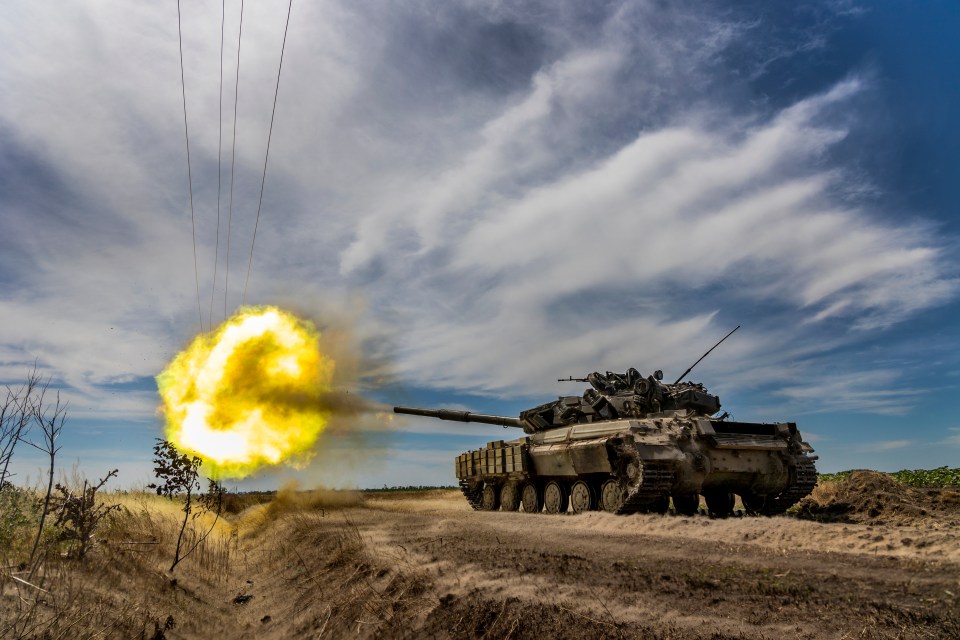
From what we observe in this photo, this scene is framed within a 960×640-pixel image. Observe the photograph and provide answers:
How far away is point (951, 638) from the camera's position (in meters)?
Answer: 4.84

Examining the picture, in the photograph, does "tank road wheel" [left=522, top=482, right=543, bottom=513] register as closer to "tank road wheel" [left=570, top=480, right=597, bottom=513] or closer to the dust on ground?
"tank road wheel" [left=570, top=480, right=597, bottom=513]

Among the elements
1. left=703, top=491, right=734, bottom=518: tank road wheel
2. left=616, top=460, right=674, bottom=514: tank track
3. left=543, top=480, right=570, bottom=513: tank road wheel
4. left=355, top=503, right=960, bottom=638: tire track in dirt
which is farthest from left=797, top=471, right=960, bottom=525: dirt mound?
left=543, top=480, right=570, bottom=513: tank road wheel

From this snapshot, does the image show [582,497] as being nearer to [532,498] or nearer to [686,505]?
[686,505]

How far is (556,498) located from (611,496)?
3.65m

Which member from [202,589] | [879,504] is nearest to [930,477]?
[879,504]

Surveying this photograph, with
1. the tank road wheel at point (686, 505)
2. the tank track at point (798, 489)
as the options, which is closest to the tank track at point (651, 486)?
the tank road wheel at point (686, 505)

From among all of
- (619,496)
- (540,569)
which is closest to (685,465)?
(619,496)

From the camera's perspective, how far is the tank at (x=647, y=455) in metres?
16.9

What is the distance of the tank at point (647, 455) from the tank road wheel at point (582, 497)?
0.10 ft

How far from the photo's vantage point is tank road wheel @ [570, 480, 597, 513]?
63.4 ft

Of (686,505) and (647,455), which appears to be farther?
(686,505)

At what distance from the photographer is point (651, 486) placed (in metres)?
16.2

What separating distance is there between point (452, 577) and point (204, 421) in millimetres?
13233

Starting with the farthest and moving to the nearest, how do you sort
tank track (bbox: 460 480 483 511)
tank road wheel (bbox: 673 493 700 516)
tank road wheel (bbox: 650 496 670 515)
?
tank track (bbox: 460 480 483 511) → tank road wheel (bbox: 673 493 700 516) → tank road wheel (bbox: 650 496 670 515)
